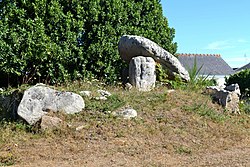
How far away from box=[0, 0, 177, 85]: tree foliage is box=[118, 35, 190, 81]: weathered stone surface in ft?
2.60

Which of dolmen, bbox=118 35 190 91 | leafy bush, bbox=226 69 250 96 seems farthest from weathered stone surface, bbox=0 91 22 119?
leafy bush, bbox=226 69 250 96

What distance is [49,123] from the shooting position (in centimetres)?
566

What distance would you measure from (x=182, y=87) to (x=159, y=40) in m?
2.87

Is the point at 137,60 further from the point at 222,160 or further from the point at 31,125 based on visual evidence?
the point at 222,160

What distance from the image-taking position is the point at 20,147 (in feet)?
16.6

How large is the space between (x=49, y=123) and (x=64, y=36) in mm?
3784

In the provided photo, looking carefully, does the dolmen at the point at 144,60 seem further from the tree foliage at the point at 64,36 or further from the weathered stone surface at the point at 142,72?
the tree foliage at the point at 64,36

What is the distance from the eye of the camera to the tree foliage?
816 cm

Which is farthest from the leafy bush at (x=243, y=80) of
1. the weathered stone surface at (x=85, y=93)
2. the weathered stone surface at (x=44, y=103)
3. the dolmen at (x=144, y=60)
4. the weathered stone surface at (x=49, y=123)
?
the weathered stone surface at (x=49, y=123)

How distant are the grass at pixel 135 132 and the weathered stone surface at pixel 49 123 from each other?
9cm

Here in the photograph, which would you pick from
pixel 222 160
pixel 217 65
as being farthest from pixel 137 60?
pixel 217 65

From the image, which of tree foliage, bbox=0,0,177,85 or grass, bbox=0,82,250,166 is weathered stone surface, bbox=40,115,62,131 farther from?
tree foliage, bbox=0,0,177,85

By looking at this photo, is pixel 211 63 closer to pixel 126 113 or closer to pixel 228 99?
pixel 228 99

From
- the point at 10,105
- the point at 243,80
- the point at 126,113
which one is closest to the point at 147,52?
the point at 126,113
